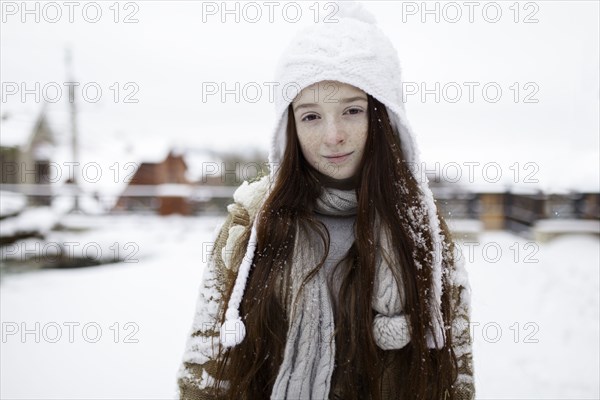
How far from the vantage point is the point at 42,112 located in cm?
1744

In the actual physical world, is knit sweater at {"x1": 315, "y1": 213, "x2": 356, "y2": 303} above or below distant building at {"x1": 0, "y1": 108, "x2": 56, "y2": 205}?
below

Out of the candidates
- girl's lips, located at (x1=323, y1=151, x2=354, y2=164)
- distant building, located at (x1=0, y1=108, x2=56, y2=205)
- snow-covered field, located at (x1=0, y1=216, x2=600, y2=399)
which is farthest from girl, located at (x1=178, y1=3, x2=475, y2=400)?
distant building, located at (x1=0, y1=108, x2=56, y2=205)

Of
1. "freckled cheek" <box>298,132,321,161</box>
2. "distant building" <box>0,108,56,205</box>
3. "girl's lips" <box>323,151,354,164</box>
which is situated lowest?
"girl's lips" <box>323,151,354,164</box>

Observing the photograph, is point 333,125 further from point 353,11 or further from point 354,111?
point 353,11

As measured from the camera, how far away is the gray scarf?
1.19 m

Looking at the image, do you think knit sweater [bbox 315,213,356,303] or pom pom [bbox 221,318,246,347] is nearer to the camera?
pom pom [bbox 221,318,246,347]

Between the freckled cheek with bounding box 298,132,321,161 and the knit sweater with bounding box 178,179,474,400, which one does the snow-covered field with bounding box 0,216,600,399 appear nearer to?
the knit sweater with bounding box 178,179,474,400

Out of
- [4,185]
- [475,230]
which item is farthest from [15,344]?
[4,185]

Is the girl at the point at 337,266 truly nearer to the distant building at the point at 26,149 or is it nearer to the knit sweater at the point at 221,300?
the knit sweater at the point at 221,300

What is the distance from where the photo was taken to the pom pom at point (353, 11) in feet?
4.54

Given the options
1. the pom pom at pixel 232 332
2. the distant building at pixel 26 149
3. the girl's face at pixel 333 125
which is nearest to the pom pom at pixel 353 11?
the girl's face at pixel 333 125

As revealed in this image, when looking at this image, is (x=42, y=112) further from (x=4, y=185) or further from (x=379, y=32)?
(x=379, y=32)

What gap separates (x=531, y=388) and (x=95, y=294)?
461 cm

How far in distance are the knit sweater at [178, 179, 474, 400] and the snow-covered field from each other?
109cm
